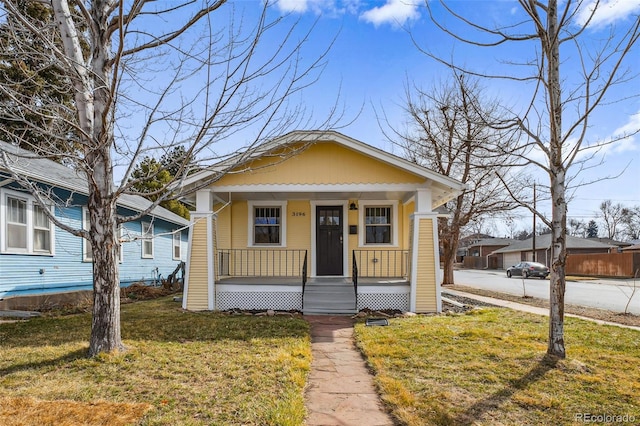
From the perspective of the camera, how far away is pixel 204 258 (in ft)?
30.9

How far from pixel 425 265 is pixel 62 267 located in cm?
1000

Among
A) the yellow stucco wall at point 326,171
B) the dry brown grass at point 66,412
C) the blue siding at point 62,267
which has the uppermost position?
the yellow stucco wall at point 326,171

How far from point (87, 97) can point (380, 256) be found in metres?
8.59

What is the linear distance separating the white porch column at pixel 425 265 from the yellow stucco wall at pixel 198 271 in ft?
16.7

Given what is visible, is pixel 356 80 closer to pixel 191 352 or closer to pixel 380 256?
pixel 191 352

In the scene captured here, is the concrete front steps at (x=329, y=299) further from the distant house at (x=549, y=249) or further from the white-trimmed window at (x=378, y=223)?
the distant house at (x=549, y=249)

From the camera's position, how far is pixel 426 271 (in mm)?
9375

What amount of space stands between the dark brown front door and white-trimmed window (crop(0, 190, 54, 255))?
6979 millimetres

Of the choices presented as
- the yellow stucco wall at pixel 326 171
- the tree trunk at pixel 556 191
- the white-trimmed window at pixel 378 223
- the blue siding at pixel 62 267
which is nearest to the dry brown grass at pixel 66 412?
the blue siding at pixel 62 267

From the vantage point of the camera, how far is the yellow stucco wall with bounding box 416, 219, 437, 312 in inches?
368

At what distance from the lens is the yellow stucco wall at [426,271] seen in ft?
30.7

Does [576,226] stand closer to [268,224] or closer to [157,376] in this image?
[268,224]

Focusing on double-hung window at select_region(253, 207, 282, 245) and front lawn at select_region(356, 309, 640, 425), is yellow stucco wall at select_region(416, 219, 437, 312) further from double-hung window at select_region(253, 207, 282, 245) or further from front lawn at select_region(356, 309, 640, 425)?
double-hung window at select_region(253, 207, 282, 245)

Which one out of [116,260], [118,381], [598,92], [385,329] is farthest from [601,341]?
[116,260]
